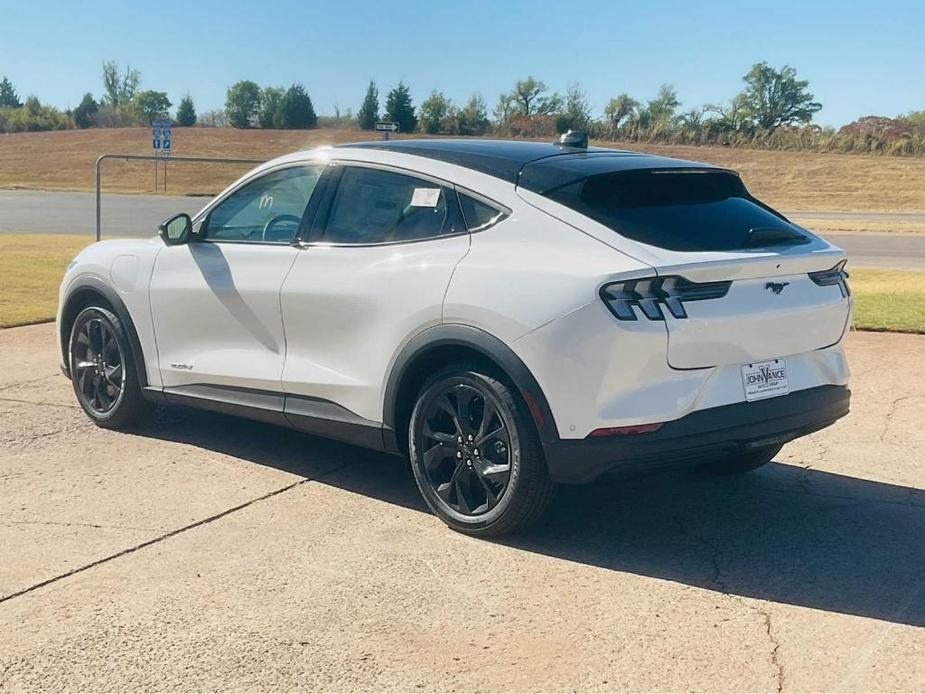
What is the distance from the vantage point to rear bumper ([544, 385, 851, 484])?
4.22 metres

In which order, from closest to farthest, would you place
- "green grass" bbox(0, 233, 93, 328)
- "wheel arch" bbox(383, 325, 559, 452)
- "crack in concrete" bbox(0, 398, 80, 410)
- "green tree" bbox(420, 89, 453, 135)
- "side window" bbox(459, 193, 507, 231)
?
"wheel arch" bbox(383, 325, 559, 452) → "side window" bbox(459, 193, 507, 231) → "crack in concrete" bbox(0, 398, 80, 410) → "green grass" bbox(0, 233, 93, 328) → "green tree" bbox(420, 89, 453, 135)

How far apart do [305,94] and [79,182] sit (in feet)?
85.0

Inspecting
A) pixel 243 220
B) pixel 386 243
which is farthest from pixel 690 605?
pixel 243 220

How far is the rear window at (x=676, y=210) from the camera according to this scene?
4473 millimetres

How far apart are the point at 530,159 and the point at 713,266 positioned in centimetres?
109

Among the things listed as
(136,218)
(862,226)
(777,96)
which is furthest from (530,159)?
(777,96)

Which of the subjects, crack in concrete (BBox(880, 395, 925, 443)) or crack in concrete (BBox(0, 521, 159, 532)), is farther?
crack in concrete (BBox(880, 395, 925, 443))

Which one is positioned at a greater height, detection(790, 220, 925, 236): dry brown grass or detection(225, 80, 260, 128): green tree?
detection(225, 80, 260, 128): green tree

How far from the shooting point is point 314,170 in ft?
18.3

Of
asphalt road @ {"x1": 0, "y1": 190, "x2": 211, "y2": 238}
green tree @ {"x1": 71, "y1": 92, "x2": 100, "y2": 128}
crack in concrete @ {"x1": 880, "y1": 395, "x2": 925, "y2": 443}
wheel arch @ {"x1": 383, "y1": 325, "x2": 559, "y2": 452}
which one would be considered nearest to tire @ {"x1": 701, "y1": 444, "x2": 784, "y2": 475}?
crack in concrete @ {"x1": 880, "y1": 395, "x2": 925, "y2": 443}

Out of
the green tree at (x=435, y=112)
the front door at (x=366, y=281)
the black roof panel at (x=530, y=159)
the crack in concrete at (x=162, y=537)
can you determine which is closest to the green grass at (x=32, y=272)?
the crack in concrete at (x=162, y=537)

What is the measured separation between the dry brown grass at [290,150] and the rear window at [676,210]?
1533 inches

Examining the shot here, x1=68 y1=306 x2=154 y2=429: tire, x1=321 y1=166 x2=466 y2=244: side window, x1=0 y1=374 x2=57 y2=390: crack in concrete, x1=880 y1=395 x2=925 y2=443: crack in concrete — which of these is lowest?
x1=0 y1=374 x2=57 y2=390: crack in concrete

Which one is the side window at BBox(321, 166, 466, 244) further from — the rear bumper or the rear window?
the rear bumper
